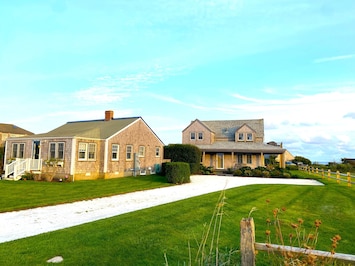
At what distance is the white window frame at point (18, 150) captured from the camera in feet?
79.9

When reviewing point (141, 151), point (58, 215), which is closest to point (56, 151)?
point (141, 151)

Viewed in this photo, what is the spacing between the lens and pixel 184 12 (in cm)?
1238

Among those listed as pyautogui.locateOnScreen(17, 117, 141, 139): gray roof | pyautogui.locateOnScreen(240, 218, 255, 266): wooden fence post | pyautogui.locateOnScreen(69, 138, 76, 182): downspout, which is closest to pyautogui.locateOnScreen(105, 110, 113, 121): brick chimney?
pyautogui.locateOnScreen(17, 117, 141, 139): gray roof

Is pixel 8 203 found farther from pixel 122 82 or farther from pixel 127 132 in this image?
pixel 127 132

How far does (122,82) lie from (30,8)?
6.29 m

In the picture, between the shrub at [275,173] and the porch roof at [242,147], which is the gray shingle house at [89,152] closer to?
the porch roof at [242,147]

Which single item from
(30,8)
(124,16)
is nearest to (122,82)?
(124,16)

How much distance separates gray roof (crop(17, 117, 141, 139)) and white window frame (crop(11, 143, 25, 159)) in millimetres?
1516

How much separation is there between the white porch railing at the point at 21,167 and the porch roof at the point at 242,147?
67.1 feet

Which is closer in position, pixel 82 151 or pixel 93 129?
pixel 82 151

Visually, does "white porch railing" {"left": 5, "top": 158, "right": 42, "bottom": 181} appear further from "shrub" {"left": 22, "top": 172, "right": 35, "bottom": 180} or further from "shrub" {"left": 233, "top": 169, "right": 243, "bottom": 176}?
"shrub" {"left": 233, "top": 169, "right": 243, "bottom": 176}

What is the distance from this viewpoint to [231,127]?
41750 mm

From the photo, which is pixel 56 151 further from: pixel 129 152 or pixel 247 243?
pixel 247 243

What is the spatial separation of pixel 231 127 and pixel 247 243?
39422 millimetres
